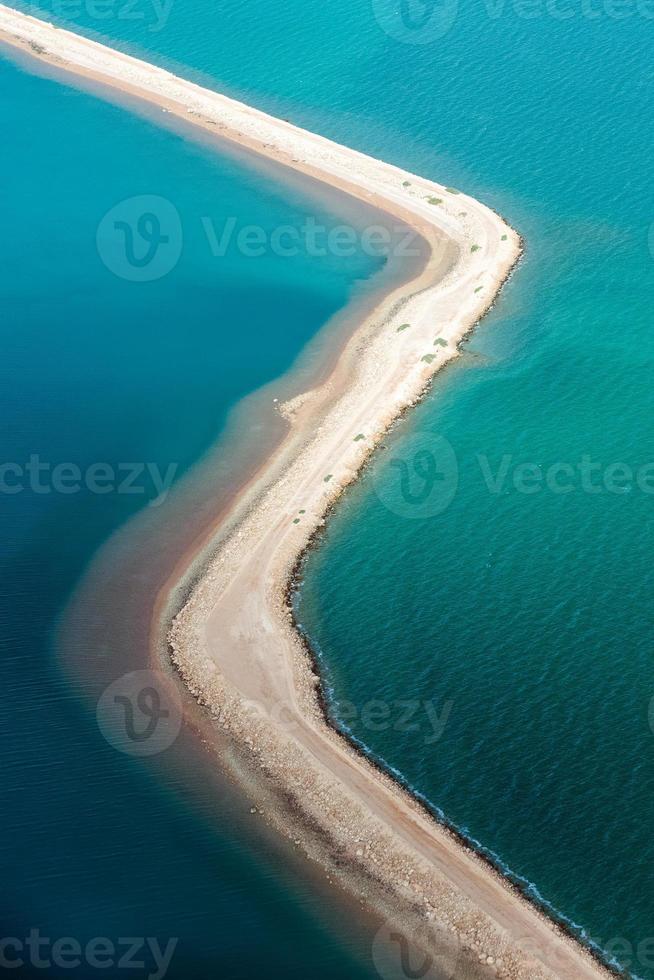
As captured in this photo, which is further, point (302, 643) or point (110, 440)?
point (110, 440)

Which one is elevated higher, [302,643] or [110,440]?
[110,440]

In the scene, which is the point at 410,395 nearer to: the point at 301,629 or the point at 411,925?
the point at 301,629

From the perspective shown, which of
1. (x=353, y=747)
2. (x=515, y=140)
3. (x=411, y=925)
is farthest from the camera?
(x=515, y=140)

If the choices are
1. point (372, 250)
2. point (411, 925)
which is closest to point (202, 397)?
point (372, 250)

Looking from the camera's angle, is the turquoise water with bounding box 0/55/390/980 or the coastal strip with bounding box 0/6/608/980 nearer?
the coastal strip with bounding box 0/6/608/980
